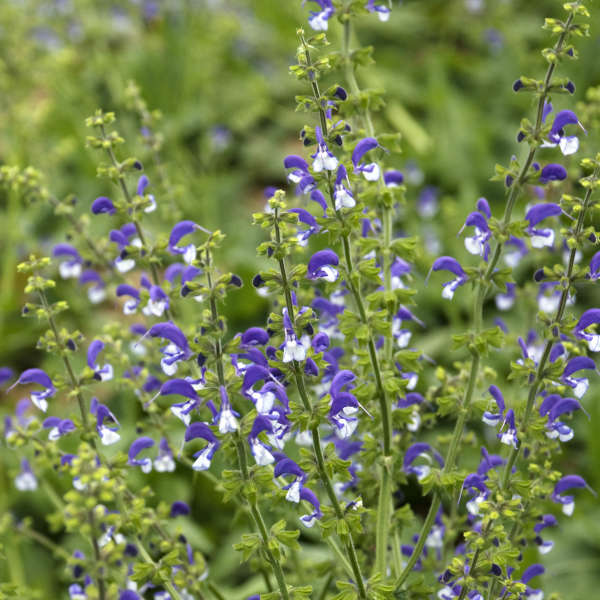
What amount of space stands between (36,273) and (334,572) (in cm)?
124

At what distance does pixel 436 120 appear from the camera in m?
5.94

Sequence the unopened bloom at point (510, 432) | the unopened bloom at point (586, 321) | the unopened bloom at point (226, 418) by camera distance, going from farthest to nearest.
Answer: the unopened bloom at point (586, 321), the unopened bloom at point (510, 432), the unopened bloom at point (226, 418)

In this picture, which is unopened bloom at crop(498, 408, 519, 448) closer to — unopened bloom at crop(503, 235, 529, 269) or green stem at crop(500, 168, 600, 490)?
green stem at crop(500, 168, 600, 490)

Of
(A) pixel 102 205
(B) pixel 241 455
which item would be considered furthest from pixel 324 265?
(A) pixel 102 205

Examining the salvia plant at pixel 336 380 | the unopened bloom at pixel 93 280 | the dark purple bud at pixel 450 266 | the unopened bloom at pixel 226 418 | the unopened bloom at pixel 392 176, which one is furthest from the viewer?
the unopened bloom at pixel 93 280

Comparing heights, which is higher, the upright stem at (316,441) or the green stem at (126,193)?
the green stem at (126,193)

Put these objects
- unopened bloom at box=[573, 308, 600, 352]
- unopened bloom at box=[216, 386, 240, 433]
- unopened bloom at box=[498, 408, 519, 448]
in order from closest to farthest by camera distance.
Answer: unopened bloom at box=[216, 386, 240, 433] < unopened bloom at box=[498, 408, 519, 448] < unopened bloom at box=[573, 308, 600, 352]

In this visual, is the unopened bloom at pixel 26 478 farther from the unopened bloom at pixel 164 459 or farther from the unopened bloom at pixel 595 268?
the unopened bloom at pixel 595 268

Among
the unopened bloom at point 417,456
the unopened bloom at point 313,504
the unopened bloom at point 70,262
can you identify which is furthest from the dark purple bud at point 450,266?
the unopened bloom at point 70,262

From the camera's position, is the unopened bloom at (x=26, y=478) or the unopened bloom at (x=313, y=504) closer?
the unopened bloom at (x=313, y=504)

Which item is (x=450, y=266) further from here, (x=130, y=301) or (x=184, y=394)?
(x=130, y=301)

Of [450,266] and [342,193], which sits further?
[450,266]

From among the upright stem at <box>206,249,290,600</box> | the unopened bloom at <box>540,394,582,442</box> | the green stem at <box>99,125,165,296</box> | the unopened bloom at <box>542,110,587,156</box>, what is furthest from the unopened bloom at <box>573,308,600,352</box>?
the green stem at <box>99,125,165,296</box>

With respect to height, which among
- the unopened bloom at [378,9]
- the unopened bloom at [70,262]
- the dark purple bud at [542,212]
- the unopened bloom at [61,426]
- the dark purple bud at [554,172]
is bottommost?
the unopened bloom at [61,426]
